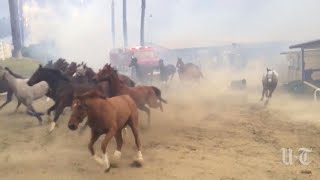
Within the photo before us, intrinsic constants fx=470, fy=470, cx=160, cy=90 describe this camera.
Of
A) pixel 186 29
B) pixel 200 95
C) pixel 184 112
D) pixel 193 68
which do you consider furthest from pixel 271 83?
pixel 186 29

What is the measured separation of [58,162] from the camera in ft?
34.1

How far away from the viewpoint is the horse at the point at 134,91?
1235cm

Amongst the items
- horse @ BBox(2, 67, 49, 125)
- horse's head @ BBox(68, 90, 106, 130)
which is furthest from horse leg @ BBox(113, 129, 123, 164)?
horse @ BBox(2, 67, 49, 125)

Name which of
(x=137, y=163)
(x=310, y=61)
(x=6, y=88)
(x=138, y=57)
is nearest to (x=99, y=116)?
(x=137, y=163)

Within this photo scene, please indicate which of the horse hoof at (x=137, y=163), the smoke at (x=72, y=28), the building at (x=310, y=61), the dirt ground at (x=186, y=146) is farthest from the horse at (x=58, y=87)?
the smoke at (x=72, y=28)

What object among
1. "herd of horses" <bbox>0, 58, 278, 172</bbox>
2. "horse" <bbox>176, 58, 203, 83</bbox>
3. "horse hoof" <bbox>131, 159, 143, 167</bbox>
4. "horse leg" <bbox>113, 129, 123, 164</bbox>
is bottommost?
"horse" <bbox>176, 58, 203, 83</bbox>

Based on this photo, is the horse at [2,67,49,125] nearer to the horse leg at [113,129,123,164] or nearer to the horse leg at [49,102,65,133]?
the horse leg at [49,102,65,133]

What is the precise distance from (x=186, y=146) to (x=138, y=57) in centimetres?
2506

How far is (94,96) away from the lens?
9031 millimetres

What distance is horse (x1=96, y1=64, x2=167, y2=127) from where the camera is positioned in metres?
12.3

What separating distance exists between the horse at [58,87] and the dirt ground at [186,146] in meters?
0.78

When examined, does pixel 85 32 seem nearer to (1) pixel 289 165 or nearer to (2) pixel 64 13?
(2) pixel 64 13

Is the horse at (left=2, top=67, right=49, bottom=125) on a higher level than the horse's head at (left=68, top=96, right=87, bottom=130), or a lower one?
lower

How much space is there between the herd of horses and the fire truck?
13.9 metres
